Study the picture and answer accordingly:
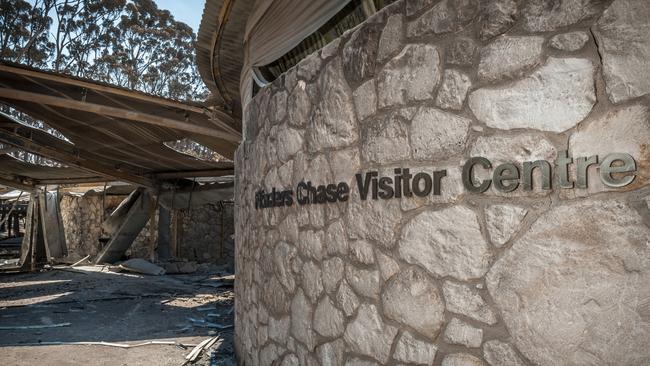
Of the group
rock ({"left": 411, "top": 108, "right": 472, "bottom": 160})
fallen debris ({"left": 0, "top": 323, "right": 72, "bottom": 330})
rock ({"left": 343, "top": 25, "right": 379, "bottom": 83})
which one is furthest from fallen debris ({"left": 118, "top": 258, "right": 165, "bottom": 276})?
rock ({"left": 411, "top": 108, "right": 472, "bottom": 160})

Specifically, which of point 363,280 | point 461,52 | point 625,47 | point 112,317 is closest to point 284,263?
point 363,280

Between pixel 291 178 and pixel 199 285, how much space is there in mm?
7968

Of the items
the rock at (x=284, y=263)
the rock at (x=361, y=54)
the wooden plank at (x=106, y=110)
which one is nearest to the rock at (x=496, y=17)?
the rock at (x=361, y=54)

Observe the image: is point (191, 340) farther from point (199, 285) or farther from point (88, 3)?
point (88, 3)

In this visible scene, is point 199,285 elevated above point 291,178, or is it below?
below

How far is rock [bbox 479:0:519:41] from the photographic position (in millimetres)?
1954

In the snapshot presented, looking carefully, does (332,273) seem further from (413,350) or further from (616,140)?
(616,140)

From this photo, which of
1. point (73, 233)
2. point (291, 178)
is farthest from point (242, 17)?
point (73, 233)

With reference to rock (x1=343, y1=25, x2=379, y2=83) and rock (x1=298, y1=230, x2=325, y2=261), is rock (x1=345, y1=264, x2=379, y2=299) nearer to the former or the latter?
rock (x1=298, y1=230, x2=325, y2=261)

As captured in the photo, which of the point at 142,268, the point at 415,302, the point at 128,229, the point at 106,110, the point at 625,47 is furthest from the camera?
the point at 128,229

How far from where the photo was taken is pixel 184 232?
15422 mm

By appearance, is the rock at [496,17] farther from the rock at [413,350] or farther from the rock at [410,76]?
the rock at [413,350]

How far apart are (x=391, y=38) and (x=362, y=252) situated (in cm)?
113

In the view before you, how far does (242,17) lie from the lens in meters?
4.43
